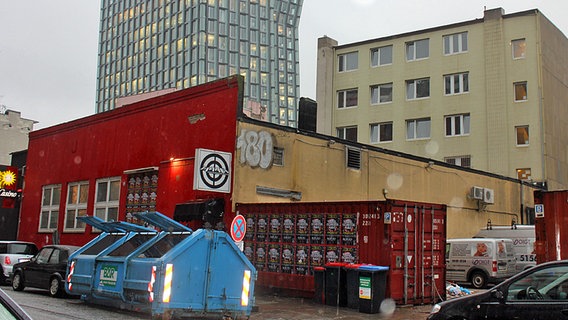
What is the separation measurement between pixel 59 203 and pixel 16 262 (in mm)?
6569

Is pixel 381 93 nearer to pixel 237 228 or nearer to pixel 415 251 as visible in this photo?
pixel 415 251

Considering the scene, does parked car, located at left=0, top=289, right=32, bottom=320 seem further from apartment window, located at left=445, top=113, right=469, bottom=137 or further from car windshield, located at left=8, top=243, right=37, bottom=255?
apartment window, located at left=445, top=113, right=469, bottom=137

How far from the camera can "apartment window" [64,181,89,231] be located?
2384cm

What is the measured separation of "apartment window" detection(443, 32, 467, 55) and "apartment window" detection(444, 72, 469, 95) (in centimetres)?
172

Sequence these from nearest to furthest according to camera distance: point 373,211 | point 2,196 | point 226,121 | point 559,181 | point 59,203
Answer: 1. point 373,211
2. point 226,121
3. point 59,203
4. point 2,196
5. point 559,181

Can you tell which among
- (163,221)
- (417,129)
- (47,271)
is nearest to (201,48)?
(417,129)

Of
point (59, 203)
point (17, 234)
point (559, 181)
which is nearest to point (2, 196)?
point (17, 234)

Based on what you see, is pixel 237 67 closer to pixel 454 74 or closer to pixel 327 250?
pixel 454 74

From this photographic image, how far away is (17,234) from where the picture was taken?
91.8 ft

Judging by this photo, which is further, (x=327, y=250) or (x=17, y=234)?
(x=17, y=234)

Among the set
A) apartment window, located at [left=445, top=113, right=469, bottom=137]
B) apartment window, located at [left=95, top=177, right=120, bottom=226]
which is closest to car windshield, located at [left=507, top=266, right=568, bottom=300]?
apartment window, located at [left=95, top=177, right=120, bottom=226]

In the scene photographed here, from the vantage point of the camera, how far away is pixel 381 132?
43438 mm

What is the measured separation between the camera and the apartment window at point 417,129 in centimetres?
4167

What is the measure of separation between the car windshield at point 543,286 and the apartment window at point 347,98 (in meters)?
37.1
